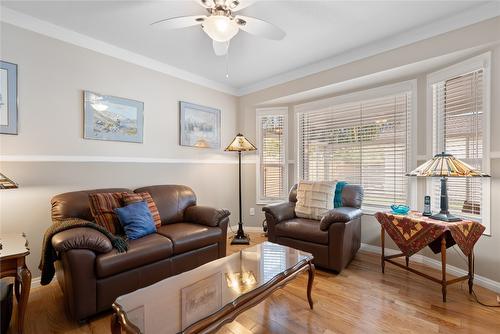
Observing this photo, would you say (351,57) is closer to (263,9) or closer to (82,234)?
(263,9)

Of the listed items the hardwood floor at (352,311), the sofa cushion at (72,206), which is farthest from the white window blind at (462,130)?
the sofa cushion at (72,206)

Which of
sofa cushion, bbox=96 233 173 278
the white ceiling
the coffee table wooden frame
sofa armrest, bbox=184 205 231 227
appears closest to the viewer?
the coffee table wooden frame

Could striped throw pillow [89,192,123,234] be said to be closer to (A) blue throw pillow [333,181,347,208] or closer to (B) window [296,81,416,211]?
(A) blue throw pillow [333,181,347,208]

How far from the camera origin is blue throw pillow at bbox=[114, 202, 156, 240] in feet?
7.25

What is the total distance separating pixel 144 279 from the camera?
2.04m

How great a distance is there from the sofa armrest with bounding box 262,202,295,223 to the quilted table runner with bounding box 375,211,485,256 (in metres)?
1.08

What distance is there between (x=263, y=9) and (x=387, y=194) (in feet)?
8.64

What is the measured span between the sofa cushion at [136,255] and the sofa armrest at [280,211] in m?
1.24

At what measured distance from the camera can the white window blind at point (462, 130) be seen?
229 cm

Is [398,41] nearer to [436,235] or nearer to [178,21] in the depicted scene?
[436,235]

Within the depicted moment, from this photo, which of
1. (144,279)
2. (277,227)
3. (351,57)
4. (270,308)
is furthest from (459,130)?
(144,279)

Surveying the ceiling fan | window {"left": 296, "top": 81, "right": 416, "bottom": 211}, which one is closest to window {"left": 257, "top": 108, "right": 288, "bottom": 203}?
window {"left": 296, "top": 81, "right": 416, "bottom": 211}

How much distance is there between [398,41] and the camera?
2559 millimetres

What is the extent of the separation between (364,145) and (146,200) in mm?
2918
